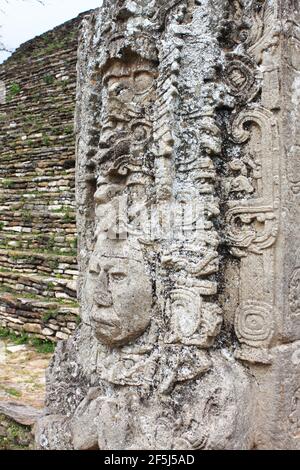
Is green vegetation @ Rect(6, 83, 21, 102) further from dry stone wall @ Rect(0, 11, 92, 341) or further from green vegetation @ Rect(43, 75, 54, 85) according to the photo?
green vegetation @ Rect(43, 75, 54, 85)

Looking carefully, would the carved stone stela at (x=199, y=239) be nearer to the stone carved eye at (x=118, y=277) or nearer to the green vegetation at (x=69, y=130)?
the stone carved eye at (x=118, y=277)

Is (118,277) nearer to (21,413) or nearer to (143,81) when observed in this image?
(143,81)

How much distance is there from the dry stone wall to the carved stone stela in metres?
4.32

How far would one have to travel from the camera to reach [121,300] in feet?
7.61

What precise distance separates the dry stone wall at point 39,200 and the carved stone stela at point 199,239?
4.32m

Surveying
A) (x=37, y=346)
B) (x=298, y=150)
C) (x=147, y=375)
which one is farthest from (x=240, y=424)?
(x=37, y=346)

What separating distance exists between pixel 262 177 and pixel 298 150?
240mm

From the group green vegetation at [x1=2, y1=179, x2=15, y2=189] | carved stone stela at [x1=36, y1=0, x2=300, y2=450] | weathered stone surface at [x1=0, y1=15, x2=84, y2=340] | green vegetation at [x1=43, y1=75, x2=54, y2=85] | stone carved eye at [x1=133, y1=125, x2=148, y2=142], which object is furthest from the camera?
green vegetation at [x1=43, y1=75, x2=54, y2=85]

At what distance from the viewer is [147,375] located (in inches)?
88.7

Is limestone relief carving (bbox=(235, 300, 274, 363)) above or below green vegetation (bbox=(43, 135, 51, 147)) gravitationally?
below

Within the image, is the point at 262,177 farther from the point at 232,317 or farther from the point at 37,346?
the point at 37,346

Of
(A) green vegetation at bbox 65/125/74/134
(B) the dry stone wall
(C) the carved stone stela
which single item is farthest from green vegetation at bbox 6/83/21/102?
(C) the carved stone stela

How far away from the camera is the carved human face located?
2.31 meters

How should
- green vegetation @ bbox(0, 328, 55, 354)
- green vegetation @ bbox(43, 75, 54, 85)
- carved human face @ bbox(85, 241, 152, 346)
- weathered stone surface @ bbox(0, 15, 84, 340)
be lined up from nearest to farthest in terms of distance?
1. carved human face @ bbox(85, 241, 152, 346)
2. green vegetation @ bbox(0, 328, 55, 354)
3. weathered stone surface @ bbox(0, 15, 84, 340)
4. green vegetation @ bbox(43, 75, 54, 85)
